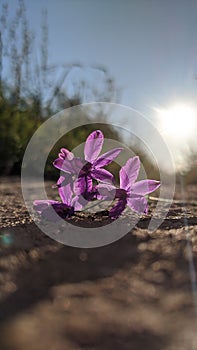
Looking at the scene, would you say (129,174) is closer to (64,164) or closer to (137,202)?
(137,202)

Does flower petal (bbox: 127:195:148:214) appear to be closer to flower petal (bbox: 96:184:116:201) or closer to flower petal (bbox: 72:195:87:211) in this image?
flower petal (bbox: 96:184:116:201)

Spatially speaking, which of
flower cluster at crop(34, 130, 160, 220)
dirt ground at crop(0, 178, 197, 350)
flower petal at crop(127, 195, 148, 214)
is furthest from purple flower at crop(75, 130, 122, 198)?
dirt ground at crop(0, 178, 197, 350)

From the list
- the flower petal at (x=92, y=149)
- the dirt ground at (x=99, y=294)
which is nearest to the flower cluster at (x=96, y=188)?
the flower petal at (x=92, y=149)

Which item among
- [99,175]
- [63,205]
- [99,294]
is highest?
[99,175]

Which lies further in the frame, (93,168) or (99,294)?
(93,168)

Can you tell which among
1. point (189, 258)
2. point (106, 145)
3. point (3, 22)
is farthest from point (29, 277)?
point (3, 22)

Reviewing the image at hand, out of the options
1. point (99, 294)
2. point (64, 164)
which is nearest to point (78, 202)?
point (64, 164)

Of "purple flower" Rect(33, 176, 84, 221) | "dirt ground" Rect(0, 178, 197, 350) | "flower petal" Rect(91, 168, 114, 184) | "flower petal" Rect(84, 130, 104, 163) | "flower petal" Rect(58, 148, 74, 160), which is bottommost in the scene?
"dirt ground" Rect(0, 178, 197, 350)
